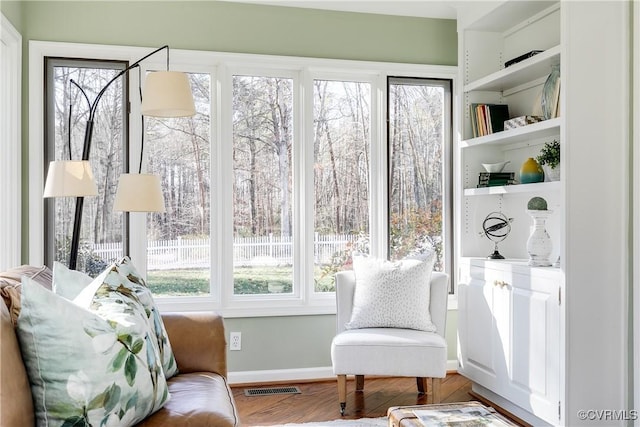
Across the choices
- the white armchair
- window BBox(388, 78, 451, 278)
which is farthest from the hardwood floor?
window BBox(388, 78, 451, 278)

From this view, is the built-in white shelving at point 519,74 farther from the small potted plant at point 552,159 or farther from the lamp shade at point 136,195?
the lamp shade at point 136,195

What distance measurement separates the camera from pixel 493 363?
3320 millimetres

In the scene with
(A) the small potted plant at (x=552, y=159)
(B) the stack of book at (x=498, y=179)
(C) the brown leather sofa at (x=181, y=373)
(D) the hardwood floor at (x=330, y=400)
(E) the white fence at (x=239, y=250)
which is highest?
(A) the small potted plant at (x=552, y=159)

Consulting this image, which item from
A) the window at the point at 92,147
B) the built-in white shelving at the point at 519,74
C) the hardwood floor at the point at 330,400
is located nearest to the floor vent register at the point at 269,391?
the hardwood floor at the point at 330,400

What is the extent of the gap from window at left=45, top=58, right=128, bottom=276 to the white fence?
79 millimetres

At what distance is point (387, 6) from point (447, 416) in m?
2.84

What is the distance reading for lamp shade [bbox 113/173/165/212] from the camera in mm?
2783

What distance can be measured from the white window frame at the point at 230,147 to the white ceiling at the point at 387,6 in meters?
0.36

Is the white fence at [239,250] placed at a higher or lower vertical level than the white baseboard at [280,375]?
higher

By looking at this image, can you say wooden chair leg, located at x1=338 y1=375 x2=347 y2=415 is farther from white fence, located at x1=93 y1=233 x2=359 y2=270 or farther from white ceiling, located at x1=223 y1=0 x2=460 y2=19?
white ceiling, located at x1=223 y1=0 x2=460 y2=19

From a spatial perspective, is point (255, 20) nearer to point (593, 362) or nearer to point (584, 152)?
point (584, 152)

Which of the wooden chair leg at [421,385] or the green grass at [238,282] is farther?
the green grass at [238,282]

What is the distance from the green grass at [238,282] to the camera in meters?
3.74

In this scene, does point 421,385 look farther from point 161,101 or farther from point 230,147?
point 161,101
